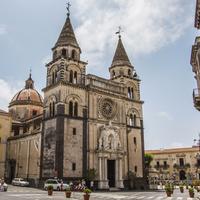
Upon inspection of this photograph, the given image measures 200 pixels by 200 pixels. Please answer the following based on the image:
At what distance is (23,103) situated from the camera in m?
56.0

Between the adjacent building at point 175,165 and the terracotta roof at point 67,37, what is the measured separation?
135 feet

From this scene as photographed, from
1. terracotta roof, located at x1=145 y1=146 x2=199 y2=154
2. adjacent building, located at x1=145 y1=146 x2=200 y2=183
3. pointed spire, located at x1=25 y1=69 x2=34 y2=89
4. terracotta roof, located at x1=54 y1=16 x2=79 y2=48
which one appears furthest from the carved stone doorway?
terracotta roof, located at x1=145 y1=146 x2=199 y2=154

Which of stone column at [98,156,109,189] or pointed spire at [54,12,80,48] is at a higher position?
pointed spire at [54,12,80,48]

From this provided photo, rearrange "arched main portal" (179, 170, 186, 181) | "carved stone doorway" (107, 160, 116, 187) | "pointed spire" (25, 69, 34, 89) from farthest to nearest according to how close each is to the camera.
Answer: "arched main portal" (179, 170, 186, 181)
"pointed spire" (25, 69, 34, 89)
"carved stone doorway" (107, 160, 116, 187)

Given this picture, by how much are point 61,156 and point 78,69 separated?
12.4 m

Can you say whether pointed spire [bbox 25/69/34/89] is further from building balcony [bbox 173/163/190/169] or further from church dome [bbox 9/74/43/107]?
building balcony [bbox 173/163/190/169]

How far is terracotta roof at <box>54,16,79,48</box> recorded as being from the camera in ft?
135

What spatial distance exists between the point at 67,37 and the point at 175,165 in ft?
153

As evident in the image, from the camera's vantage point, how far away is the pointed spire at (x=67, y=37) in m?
41.1

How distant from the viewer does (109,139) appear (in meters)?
40.6

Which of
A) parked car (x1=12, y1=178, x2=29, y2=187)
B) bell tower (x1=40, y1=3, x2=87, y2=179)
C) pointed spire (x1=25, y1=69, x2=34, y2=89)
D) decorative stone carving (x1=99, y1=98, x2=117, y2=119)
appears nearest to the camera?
bell tower (x1=40, y1=3, x2=87, y2=179)

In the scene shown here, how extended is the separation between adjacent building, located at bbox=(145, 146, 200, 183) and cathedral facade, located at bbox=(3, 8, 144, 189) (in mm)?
30045

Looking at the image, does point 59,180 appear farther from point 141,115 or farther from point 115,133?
point 141,115

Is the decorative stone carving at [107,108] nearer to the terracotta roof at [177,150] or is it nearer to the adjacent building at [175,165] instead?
the adjacent building at [175,165]
